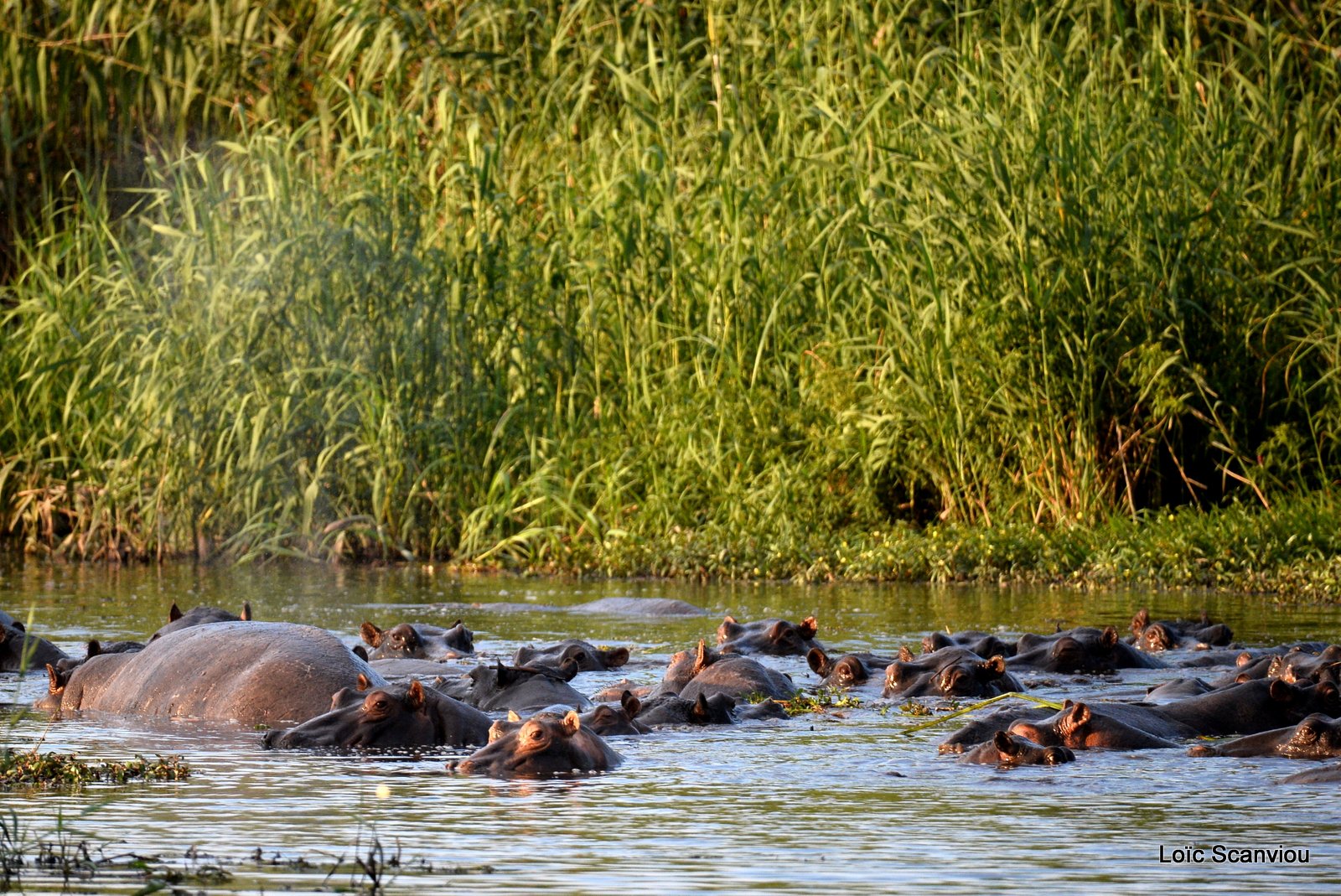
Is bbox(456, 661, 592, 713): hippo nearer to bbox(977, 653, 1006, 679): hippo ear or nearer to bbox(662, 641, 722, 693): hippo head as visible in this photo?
bbox(662, 641, 722, 693): hippo head

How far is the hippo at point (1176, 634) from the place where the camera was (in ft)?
26.2

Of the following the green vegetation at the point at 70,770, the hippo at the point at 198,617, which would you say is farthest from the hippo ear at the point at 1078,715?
the hippo at the point at 198,617

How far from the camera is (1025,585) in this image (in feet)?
34.1

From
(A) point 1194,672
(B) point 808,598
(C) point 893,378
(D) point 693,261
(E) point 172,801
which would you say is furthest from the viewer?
(D) point 693,261

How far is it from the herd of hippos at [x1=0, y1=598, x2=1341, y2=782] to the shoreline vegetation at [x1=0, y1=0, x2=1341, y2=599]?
3172 mm

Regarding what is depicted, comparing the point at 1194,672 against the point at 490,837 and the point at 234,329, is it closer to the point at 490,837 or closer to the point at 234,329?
the point at 490,837

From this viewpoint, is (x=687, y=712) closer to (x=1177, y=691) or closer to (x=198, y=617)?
(x=1177, y=691)

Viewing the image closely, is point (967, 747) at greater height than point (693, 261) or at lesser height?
lesser

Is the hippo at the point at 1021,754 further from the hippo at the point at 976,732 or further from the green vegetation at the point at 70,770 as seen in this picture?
the green vegetation at the point at 70,770

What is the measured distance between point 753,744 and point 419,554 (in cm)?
673

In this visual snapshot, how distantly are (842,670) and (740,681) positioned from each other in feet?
1.53

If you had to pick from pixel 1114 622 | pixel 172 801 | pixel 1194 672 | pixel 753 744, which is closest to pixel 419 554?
pixel 1114 622

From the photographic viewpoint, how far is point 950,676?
6656mm

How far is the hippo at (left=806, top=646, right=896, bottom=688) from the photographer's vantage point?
707 cm
